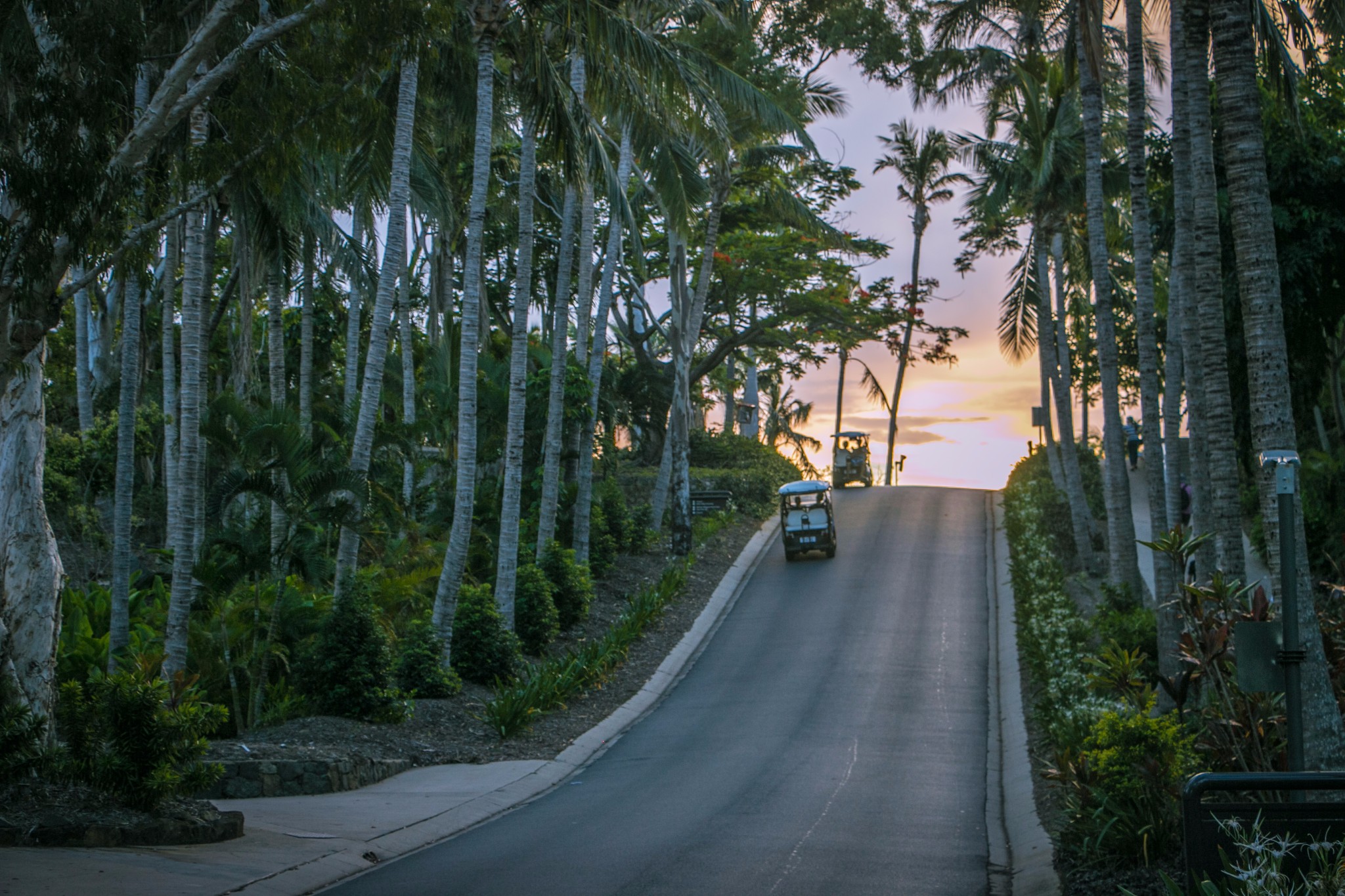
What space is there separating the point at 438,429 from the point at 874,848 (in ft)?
58.8

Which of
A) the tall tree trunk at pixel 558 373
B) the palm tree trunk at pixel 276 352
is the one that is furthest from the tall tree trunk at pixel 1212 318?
the tall tree trunk at pixel 558 373

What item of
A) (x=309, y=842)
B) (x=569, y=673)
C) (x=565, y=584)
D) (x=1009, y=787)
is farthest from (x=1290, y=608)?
(x=565, y=584)

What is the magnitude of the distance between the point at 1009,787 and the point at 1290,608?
22.3 feet

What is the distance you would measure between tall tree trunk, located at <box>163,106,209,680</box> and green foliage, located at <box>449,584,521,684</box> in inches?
198

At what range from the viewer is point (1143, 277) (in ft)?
55.6

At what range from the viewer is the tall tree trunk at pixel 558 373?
22.5 m

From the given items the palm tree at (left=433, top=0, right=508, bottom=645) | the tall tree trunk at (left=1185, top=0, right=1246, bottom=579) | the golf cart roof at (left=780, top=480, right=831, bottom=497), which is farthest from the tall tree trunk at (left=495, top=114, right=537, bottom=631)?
the golf cart roof at (left=780, top=480, right=831, bottom=497)

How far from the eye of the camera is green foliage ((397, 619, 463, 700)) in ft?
56.7

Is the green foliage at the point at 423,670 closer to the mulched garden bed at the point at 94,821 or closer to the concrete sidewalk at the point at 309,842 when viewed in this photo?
the concrete sidewalk at the point at 309,842

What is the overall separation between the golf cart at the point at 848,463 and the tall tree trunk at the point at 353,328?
2589cm

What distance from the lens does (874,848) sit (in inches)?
428

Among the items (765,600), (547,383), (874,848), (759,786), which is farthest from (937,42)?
(874,848)

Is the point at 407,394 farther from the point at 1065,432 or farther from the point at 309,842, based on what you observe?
the point at 309,842

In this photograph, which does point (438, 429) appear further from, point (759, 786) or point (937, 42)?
point (759, 786)
